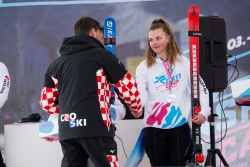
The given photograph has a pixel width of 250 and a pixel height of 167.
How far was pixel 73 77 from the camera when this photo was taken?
3004 mm

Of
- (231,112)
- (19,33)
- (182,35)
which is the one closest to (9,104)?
(19,33)

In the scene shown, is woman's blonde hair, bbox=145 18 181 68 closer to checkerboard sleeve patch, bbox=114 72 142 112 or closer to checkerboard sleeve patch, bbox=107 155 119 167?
checkerboard sleeve patch, bbox=114 72 142 112

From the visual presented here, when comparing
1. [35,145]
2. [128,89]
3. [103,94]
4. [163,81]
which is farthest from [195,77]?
[35,145]

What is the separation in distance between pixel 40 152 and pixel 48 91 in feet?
5.28

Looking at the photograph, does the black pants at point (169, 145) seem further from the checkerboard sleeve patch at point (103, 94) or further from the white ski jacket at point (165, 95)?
the checkerboard sleeve patch at point (103, 94)

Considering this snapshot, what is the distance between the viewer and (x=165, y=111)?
3.60m

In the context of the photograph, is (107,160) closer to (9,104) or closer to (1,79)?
(1,79)

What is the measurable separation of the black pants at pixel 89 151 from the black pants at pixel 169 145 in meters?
0.63

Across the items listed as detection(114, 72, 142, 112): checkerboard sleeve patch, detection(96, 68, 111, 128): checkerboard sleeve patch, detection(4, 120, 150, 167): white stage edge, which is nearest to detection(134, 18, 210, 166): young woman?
detection(114, 72, 142, 112): checkerboard sleeve patch

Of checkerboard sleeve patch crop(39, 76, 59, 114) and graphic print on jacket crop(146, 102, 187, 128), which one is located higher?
checkerboard sleeve patch crop(39, 76, 59, 114)

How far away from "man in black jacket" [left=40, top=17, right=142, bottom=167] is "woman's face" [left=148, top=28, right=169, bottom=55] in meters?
0.73

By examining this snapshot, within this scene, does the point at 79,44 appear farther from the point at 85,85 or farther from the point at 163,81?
the point at 163,81

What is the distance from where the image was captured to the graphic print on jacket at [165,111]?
141 inches

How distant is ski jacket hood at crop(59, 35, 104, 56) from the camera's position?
10.0ft
